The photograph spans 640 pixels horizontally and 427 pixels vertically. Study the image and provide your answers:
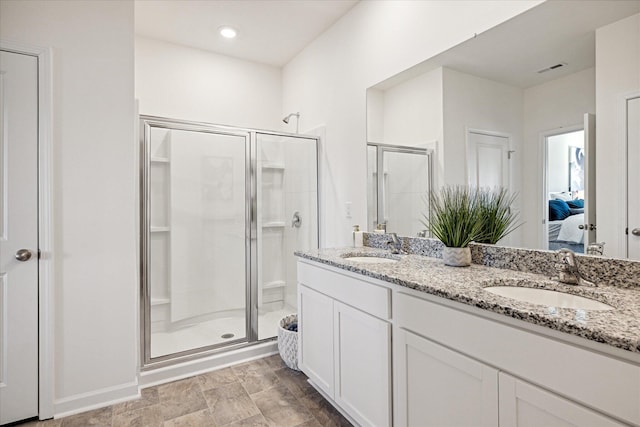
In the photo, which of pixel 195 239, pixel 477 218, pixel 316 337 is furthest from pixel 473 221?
pixel 195 239

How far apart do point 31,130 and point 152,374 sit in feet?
5.35

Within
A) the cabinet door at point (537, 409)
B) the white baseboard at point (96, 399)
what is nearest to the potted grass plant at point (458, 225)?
the cabinet door at point (537, 409)

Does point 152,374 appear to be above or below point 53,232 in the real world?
below

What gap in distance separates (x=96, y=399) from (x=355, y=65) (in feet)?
9.19

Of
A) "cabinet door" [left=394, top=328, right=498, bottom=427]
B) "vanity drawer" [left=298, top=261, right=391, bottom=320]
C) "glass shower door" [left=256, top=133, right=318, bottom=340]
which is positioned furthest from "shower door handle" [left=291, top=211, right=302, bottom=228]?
"cabinet door" [left=394, top=328, right=498, bottom=427]

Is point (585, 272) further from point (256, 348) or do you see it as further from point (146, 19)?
point (146, 19)

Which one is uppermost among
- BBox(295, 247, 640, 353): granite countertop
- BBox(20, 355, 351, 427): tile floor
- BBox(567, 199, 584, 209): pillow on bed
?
BBox(567, 199, 584, 209): pillow on bed

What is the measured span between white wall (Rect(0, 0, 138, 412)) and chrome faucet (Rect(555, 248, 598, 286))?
7.32 feet

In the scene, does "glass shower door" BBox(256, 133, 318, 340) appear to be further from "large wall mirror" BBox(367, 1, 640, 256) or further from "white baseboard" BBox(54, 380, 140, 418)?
"large wall mirror" BBox(367, 1, 640, 256)

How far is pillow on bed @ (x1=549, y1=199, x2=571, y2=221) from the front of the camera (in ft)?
4.69

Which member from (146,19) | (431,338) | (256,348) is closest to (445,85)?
(431,338)

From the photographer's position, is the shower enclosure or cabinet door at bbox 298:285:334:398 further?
the shower enclosure

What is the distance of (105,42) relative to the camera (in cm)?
200

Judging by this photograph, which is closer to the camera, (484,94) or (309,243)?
(484,94)
